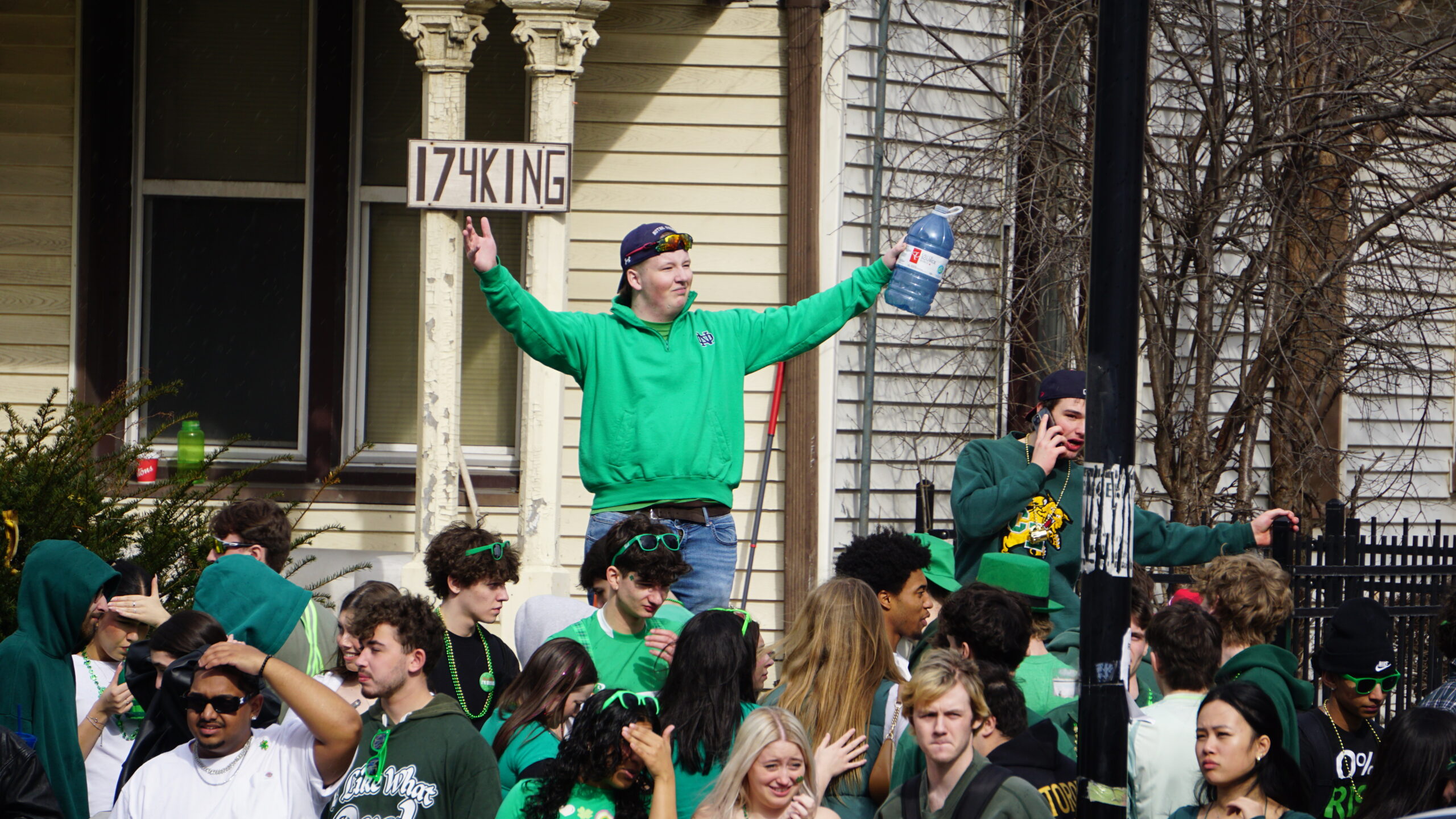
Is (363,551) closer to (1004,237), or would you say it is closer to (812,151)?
(812,151)

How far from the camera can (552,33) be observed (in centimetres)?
821


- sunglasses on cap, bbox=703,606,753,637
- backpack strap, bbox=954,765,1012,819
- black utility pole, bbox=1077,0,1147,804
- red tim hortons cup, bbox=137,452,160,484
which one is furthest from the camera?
red tim hortons cup, bbox=137,452,160,484

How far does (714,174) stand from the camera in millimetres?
9570

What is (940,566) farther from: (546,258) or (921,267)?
(546,258)

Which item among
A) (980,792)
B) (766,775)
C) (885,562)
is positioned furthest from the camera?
(885,562)

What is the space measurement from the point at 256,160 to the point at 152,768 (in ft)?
21.3

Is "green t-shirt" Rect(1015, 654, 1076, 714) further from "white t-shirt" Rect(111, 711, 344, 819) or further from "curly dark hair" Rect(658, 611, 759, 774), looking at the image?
"white t-shirt" Rect(111, 711, 344, 819)

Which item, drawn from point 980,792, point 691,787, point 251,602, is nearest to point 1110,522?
point 980,792

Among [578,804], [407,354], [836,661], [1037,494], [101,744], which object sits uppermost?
[407,354]

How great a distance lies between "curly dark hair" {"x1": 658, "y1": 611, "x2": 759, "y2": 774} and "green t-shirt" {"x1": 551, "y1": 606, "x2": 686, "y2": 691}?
2.21 feet

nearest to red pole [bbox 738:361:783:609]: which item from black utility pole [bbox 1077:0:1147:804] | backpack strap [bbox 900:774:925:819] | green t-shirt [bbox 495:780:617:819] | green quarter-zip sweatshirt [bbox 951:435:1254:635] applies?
green quarter-zip sweatshirt [bbox 951:435:1254:635]

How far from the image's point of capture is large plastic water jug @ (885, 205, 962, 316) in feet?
18.7

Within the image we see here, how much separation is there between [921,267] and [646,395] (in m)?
1.17

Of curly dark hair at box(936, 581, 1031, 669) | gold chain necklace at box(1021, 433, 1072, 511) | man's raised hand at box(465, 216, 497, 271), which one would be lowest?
curly dark hair at box(936, 581, 1031, 669)
